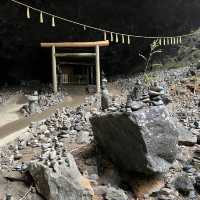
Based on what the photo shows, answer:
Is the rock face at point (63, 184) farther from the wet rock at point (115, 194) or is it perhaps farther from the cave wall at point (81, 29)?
the cave wall at point (81, 29)

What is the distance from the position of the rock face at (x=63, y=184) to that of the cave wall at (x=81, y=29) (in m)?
15.8

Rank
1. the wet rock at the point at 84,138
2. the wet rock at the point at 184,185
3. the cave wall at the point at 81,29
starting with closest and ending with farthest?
the wet rock at the point at 184,185 < the wet rock at the point at 84,138 < the cave wall at the point at 81,29

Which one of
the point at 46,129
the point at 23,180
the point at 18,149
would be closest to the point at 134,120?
the point at 23,180

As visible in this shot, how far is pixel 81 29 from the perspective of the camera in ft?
91.0

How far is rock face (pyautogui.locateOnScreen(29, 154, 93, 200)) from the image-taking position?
11273 millimetres

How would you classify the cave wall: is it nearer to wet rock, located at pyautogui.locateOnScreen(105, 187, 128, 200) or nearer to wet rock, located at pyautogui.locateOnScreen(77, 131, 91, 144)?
wet rock, located at pyautogui.locateOnScreen(77, 131, 91, 144)

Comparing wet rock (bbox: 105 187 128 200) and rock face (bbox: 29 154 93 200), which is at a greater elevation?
rock face (bbox: 29 154 93 200)

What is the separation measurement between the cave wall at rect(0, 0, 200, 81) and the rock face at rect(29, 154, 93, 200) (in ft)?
51.8

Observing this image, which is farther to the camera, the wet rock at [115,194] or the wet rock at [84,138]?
the wet rock at [84,138]

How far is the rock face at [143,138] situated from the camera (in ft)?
37.8

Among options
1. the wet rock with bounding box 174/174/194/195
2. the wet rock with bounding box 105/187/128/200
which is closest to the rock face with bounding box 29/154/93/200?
the wet rock with bounding box 105/187/128/200

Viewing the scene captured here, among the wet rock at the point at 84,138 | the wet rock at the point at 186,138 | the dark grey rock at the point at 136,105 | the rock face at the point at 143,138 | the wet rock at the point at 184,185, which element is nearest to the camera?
the rock face at the point at 143,138

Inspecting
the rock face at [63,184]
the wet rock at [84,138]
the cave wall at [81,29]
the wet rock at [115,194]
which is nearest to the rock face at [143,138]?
the wet rock at [115,194]

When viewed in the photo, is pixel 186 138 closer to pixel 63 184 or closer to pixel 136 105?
pixel 136 105
